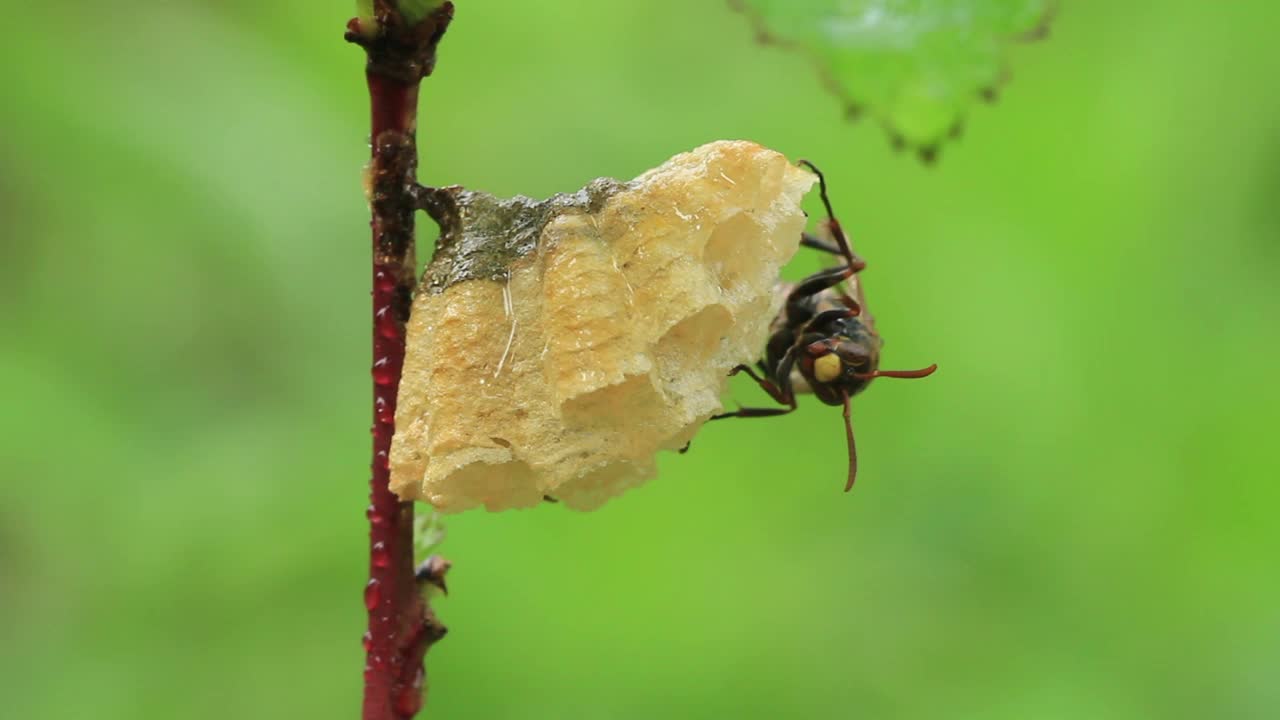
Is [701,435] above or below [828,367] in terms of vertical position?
above

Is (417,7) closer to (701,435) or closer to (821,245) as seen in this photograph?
(821,245)

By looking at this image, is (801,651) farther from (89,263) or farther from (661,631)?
(89,263)

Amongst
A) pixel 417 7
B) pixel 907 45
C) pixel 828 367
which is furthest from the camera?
pixel 828 367

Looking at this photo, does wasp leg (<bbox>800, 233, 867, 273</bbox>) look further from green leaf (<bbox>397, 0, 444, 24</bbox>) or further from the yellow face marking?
green leaf (<bbox>397, 0, 444, 24</bbox>)

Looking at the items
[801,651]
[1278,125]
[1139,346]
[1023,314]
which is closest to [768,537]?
[801,651]

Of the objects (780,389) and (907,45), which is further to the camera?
(780,389)

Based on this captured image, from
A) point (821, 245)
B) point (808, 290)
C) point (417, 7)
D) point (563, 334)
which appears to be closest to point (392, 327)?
point (563, 334)

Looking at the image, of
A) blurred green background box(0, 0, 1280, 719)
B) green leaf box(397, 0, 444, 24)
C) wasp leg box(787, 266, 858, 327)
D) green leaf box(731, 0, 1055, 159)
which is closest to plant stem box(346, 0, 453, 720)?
green leaf box(397, 0, 444, 24)
